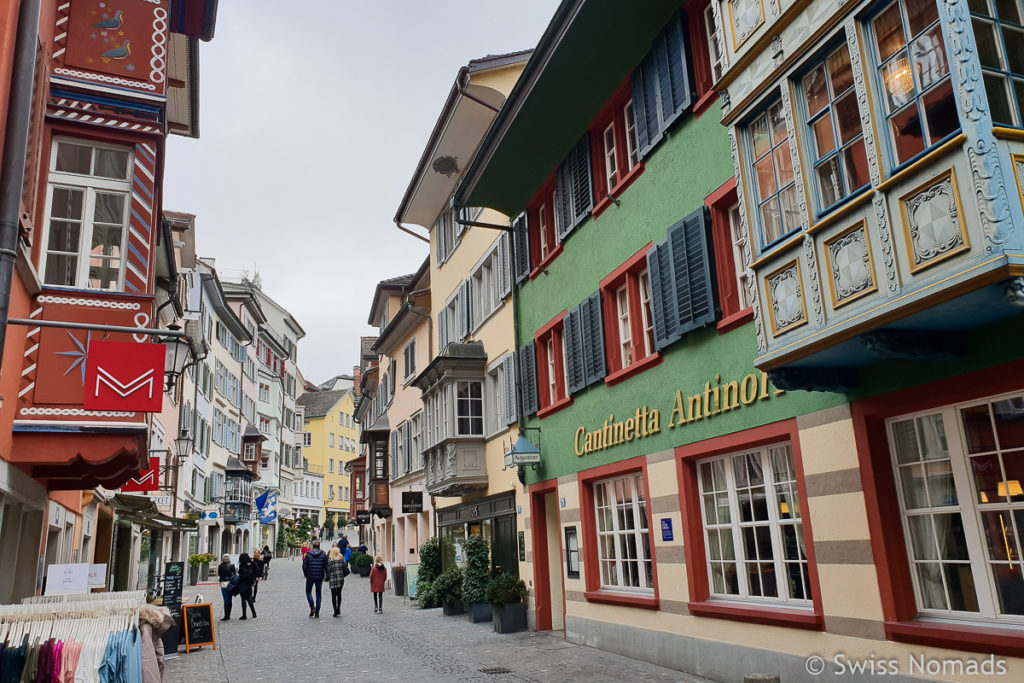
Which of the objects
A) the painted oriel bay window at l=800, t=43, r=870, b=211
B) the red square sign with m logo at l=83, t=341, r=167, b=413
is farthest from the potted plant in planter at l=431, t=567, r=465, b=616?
the painted oriel bay window at l=800, t=43, r=870, b=211

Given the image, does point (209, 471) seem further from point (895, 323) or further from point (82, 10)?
point (895, 323)

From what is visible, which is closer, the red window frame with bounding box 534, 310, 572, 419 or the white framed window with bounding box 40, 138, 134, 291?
the white framed window with bounding box 40, 138, 134, 291

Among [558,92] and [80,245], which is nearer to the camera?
[80,245]

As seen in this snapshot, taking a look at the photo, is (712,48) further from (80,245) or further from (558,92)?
(80,245)

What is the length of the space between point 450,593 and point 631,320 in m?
9.91

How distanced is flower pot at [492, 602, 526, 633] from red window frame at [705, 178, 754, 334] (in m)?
8.42

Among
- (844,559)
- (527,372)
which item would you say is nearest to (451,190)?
(527,372)

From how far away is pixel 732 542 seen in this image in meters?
9.75

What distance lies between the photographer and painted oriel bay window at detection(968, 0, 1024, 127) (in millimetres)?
5531

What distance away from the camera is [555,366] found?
15633 mm

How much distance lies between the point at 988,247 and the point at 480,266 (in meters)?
16.0

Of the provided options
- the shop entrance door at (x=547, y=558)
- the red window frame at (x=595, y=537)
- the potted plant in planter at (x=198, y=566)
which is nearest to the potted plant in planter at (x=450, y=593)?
the shop entrance door at (x=547, y=558)

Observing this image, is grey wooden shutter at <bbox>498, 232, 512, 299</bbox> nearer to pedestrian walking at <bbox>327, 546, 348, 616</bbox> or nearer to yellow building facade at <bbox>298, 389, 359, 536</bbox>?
pedestrian walking at <bbox>327, 546, 348, 616</bbox>

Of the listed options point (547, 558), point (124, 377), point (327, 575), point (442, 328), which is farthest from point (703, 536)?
point (442, 328)
